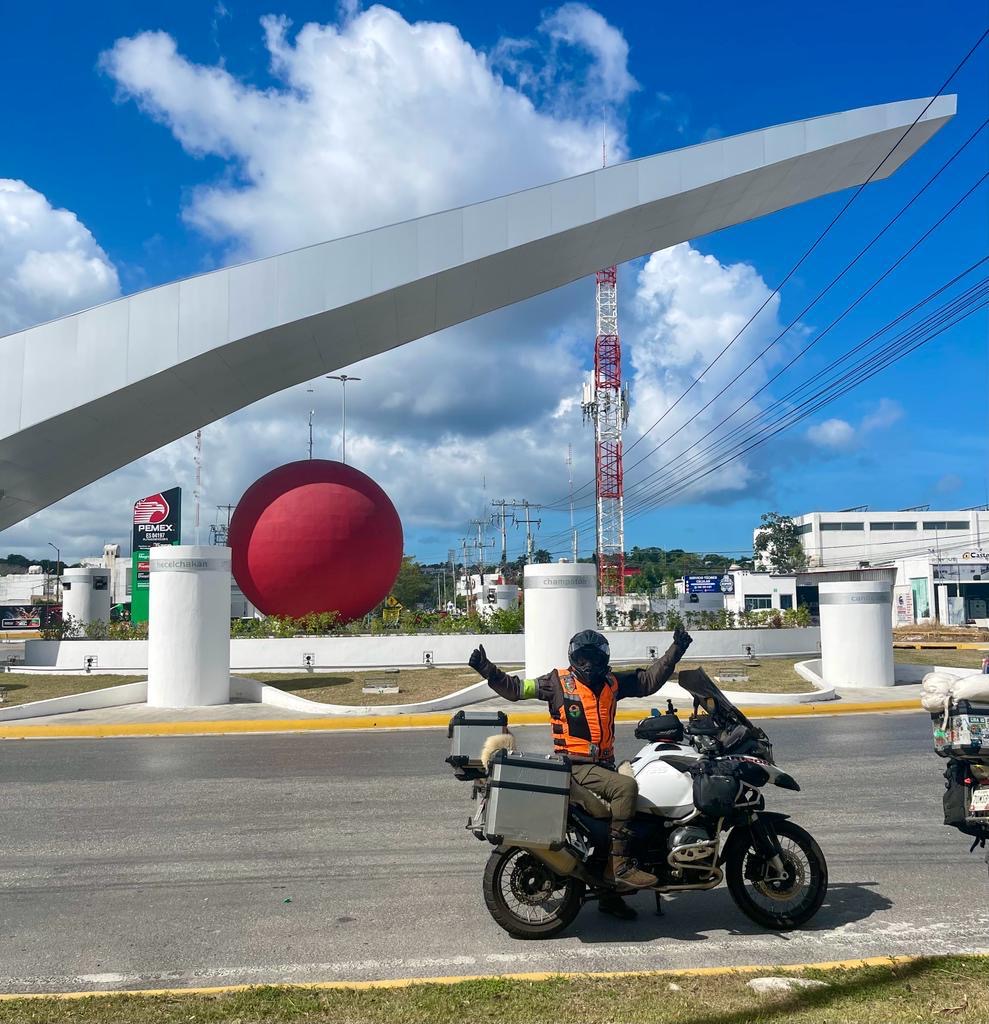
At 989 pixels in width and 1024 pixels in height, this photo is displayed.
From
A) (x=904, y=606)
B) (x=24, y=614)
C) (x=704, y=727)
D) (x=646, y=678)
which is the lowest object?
(x=24, y=614)

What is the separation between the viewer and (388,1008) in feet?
13.6

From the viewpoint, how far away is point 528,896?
5121 mm

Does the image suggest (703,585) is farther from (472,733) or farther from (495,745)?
(495,745)

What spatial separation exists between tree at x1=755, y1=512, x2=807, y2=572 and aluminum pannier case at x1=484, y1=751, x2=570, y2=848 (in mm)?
87907

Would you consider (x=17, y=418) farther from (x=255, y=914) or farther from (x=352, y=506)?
(x=255, y=914)

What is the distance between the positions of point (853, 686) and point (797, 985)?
17.0 m

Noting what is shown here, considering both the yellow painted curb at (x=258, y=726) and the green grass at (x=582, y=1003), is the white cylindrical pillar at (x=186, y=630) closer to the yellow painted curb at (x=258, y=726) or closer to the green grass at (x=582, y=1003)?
the yellow painted curb at (x=258, y=726)

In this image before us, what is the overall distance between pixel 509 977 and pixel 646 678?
1890 mm

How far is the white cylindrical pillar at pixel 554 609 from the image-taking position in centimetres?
1872

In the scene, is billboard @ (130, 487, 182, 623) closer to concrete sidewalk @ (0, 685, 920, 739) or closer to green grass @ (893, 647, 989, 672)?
concrete sidewalk @ (0, 685, 920, 739)

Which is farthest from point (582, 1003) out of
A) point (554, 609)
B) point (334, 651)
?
point (334, 651)

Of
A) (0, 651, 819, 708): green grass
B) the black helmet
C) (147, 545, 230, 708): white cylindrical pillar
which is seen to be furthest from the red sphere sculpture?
the black helmet

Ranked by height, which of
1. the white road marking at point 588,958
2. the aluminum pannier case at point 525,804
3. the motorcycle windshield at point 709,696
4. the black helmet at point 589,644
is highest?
the black helmet at point 589,644

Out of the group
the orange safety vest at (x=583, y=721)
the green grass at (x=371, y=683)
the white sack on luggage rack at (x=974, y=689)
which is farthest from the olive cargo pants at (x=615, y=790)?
the green grass at (x=371, y=683)
